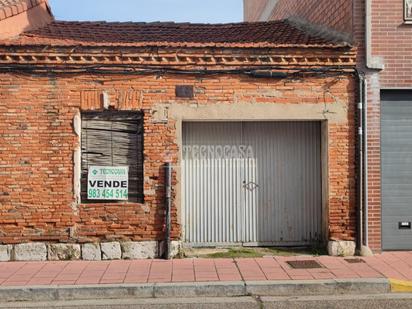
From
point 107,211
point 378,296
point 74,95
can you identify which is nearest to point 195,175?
point 107,211

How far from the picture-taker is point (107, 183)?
8.60 meters

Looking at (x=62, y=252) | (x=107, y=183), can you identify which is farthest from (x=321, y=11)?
(x=62, y=252)

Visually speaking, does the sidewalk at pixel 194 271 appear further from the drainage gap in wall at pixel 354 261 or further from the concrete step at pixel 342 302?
the concrete step at pixel 342 302

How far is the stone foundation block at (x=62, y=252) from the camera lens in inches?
328

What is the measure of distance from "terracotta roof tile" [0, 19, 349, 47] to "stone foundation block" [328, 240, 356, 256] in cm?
373

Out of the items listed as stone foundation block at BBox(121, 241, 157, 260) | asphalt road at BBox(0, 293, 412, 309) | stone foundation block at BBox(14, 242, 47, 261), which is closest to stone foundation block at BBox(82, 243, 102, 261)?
stone foundation block at BBox(121, 241, 157, 260)

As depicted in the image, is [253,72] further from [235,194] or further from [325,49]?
[235,194]

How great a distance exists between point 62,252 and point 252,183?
3.49 m

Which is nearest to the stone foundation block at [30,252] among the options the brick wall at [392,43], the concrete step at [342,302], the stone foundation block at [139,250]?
the stone foundation block at [139,250]

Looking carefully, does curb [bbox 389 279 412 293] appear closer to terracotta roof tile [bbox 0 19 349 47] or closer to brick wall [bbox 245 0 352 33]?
brick wall [bbox 245 0 352 33]

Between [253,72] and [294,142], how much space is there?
1.53 metres

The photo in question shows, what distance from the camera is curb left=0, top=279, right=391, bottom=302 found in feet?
21.7

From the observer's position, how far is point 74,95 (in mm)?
8469

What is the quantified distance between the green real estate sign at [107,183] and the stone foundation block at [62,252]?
891mm
